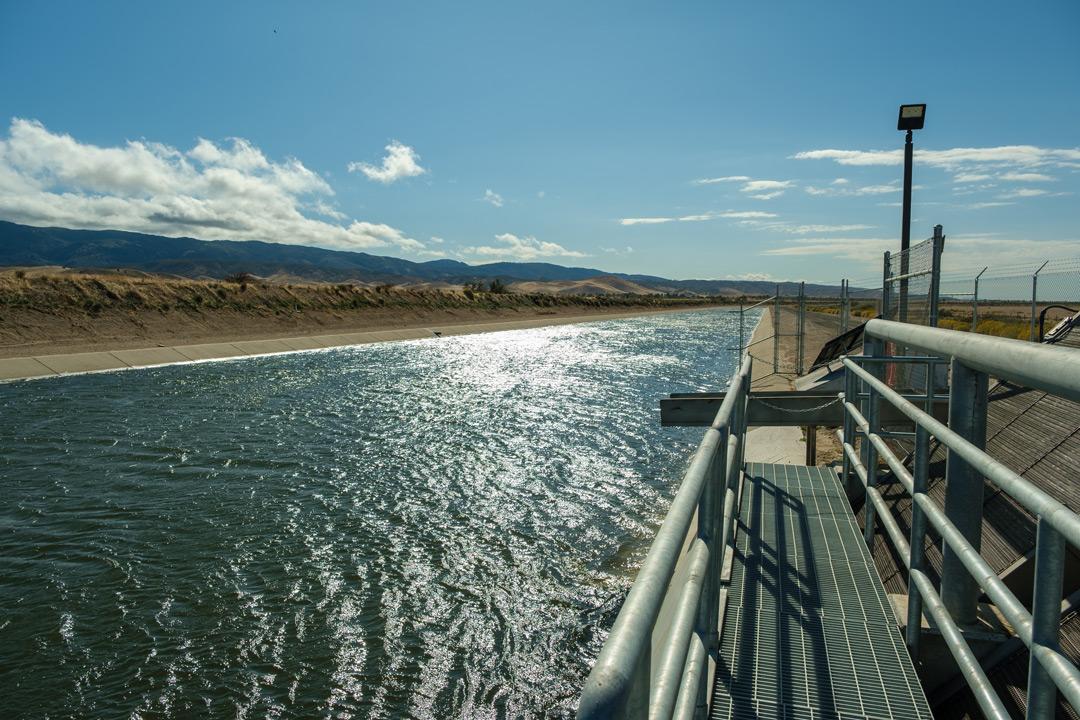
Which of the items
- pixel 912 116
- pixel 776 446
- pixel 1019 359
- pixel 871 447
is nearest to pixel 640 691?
pixel 1019 359

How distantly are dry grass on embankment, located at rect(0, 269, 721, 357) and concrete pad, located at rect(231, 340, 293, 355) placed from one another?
2538mm

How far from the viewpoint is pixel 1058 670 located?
1557 millimetres

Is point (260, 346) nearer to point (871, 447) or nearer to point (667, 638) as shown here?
point (871, 447)

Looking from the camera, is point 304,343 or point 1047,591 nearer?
point 1047,591

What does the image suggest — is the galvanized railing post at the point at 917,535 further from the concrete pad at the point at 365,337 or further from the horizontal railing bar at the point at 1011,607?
the concrete pad at the point at 365,337

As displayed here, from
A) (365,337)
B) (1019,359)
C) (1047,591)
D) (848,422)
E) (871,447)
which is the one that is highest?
A: (1019,359)

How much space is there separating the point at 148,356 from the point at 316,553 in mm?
25059

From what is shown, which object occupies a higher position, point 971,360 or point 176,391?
point 971,360

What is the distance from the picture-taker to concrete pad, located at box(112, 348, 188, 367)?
27950mm

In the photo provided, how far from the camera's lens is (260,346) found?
3522 centimetres

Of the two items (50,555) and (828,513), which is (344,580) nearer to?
(50,555)

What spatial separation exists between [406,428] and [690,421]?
8.01 metres

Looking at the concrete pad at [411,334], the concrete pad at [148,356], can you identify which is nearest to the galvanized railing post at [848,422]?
the concrete pad at [148,356]

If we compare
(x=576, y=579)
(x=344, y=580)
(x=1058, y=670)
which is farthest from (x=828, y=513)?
(x=344, y=580)
